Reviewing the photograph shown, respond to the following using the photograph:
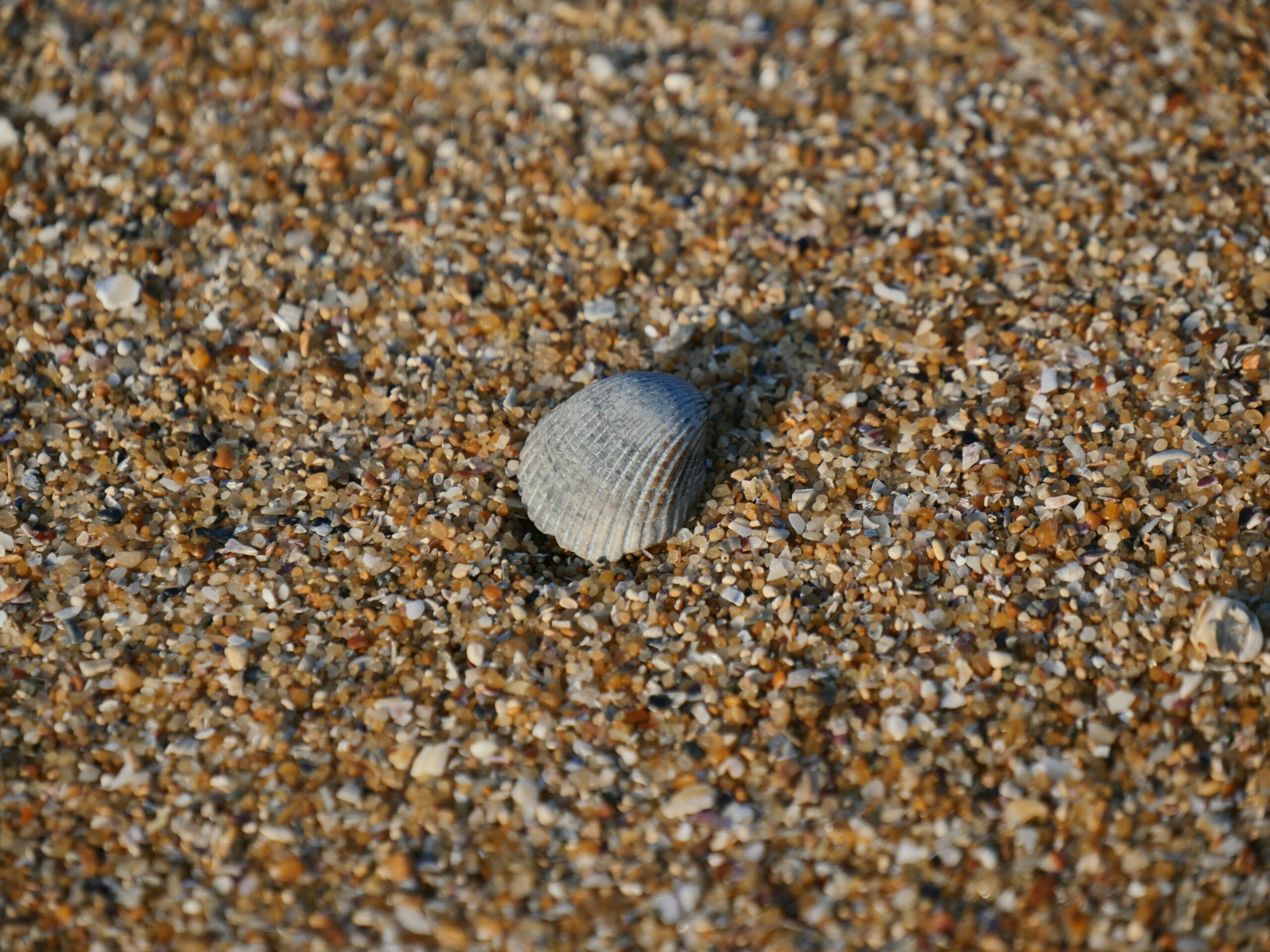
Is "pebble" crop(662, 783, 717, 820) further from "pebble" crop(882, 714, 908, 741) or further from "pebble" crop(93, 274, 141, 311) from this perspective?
"pebble" crop(93, 274, 141, 311)

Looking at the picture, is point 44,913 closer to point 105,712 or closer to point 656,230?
point 105,712

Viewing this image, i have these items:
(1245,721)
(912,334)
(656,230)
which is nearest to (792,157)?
(656,230)

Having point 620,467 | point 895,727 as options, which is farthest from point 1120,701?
point 620,467

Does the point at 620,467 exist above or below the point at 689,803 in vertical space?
above

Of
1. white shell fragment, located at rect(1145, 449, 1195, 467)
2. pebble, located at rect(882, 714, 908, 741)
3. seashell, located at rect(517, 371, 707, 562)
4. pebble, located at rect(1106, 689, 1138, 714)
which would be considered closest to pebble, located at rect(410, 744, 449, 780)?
seashell, located at rect(517, 371, 707, 562)

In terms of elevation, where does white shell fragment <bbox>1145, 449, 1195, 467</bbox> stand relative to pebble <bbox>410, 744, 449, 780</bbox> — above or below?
above

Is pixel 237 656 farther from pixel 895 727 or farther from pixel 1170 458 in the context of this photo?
pixel 1170 458
